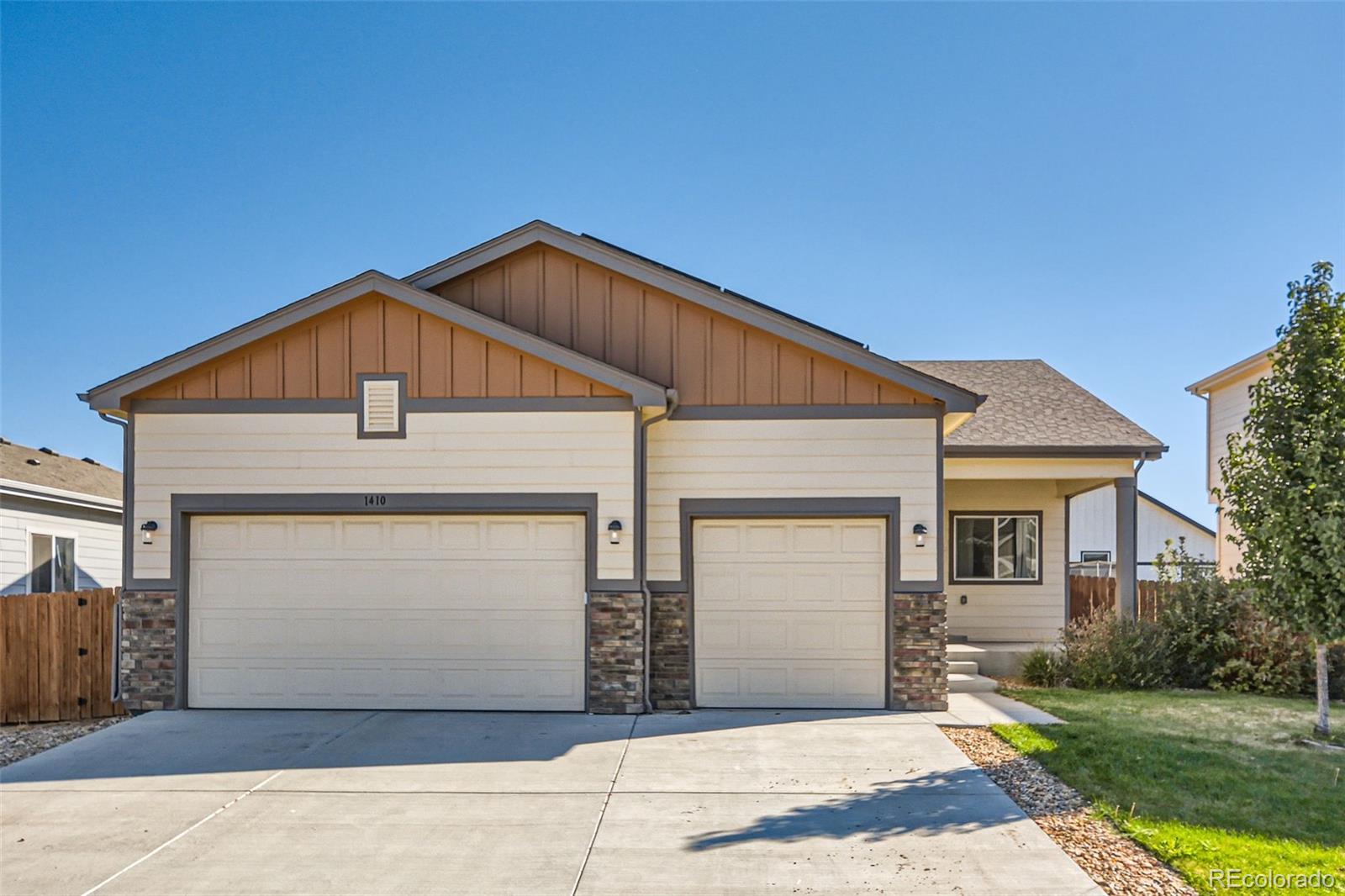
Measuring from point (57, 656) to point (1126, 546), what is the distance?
13.5 m

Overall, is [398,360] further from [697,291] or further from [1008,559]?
[1008,559]

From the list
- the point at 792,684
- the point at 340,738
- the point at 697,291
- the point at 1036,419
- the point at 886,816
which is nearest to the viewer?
the point at 886,816

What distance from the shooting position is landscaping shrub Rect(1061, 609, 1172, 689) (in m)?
12.3

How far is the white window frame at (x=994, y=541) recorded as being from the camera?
1520 cm

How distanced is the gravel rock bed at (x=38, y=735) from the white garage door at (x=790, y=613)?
6.33 m

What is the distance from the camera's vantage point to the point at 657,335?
11.0 m

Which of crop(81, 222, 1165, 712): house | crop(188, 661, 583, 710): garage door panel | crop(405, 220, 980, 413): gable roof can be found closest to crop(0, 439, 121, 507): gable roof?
crop(81, 222, 1165, 712): house

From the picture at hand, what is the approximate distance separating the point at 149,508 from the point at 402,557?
2.78m

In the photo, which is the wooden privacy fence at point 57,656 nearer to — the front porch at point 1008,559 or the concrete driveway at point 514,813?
the concrete driveway at point 514,813

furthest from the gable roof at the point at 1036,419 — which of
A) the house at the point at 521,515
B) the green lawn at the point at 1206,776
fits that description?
the green lawn at the point at 1206,776

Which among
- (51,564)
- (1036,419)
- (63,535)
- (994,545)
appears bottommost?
(51,564)

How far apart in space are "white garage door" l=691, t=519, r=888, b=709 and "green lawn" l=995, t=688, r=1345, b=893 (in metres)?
1.83

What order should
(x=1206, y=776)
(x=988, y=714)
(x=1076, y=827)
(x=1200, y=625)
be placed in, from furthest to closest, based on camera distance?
1. (x=1200, y=625)
2. (x=988, y=714)
3. (x=1206, y=776)
4. (x=1076, y=827)

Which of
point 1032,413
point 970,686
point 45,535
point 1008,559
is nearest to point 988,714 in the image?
point 970,686
